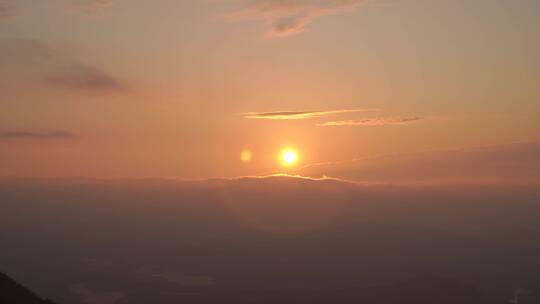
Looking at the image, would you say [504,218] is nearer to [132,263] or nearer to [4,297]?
[132,263]

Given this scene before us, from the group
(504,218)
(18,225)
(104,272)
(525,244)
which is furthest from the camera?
(504,218)

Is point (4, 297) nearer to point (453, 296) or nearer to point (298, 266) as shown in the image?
point (453, 296)

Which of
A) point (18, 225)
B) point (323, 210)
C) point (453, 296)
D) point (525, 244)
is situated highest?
point (323, 210)

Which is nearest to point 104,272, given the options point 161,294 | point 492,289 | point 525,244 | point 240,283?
point 161,294

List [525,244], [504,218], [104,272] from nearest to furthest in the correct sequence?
1. [104,272]
2. [525,244]
3. [504,218]

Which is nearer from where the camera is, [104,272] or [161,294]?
[161,294]

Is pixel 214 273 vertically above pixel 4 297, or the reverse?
pixel 214 273

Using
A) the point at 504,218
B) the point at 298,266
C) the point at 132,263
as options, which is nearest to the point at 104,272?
the point at 132,263
